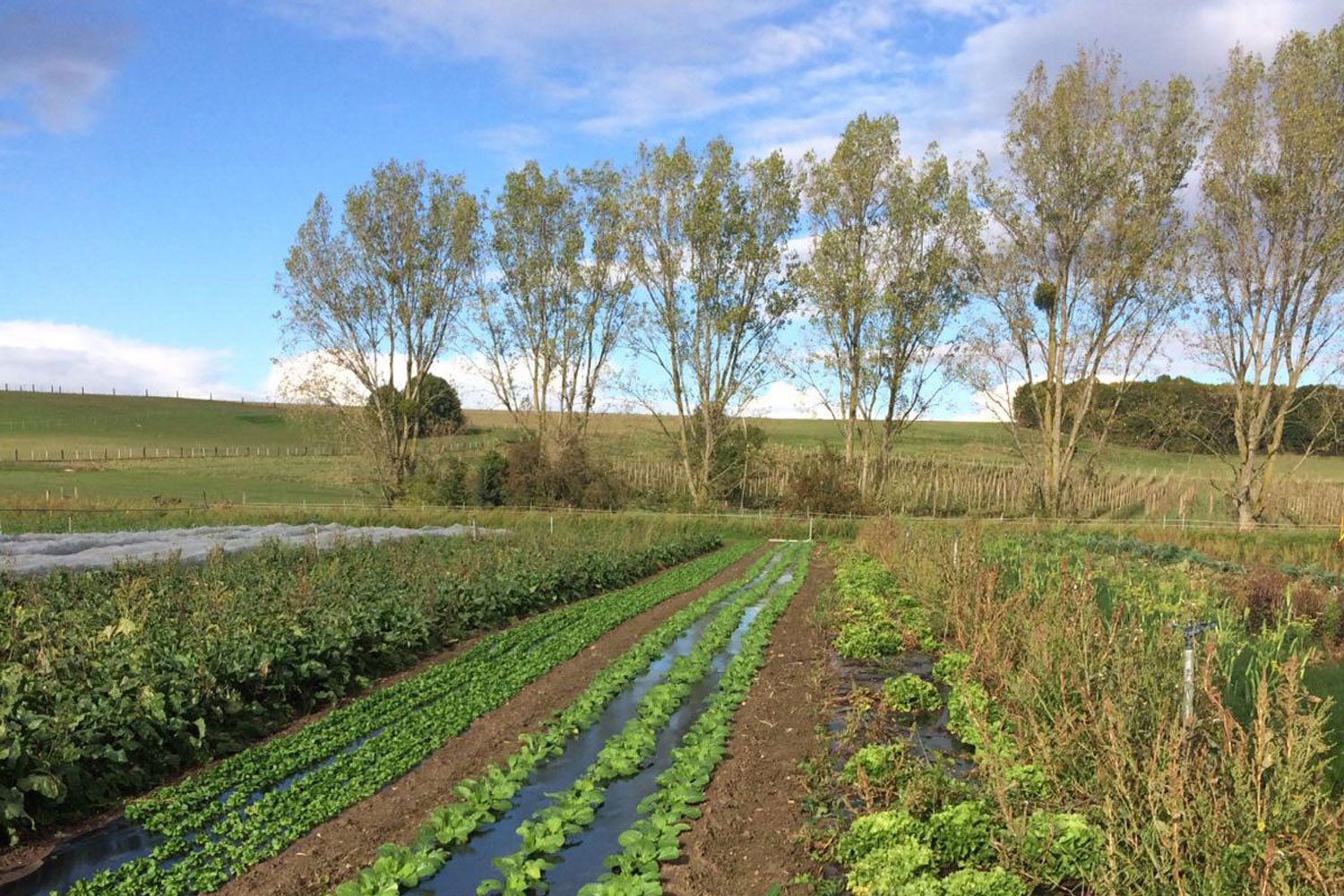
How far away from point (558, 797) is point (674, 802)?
0.78m

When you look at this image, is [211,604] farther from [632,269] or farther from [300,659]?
[632,269]

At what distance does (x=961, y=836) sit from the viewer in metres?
4.49

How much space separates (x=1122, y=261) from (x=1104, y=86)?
5.90m

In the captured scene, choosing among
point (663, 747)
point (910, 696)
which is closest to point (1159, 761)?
point (910, 696)

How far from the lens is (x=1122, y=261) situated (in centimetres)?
2995

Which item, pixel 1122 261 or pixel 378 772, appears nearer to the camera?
pixel 378 772

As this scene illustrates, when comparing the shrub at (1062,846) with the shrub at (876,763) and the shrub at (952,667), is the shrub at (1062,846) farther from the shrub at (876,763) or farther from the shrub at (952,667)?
the shrub at (952,667)

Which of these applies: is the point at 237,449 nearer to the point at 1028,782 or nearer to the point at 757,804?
the point at 757,804

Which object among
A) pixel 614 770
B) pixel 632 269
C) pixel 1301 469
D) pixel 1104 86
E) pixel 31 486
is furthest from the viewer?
pixel 1301 469

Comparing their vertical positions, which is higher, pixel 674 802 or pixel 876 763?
pixel 876 763

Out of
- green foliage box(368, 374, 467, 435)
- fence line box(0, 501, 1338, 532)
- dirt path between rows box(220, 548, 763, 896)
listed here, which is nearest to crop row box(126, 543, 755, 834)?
dirt path between rows box(220, 548, 763, 896)

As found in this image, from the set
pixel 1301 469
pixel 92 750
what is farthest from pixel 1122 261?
pixel 92 750

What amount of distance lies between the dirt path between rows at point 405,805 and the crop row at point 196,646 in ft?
5.69

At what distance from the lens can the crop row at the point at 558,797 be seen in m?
4.74
